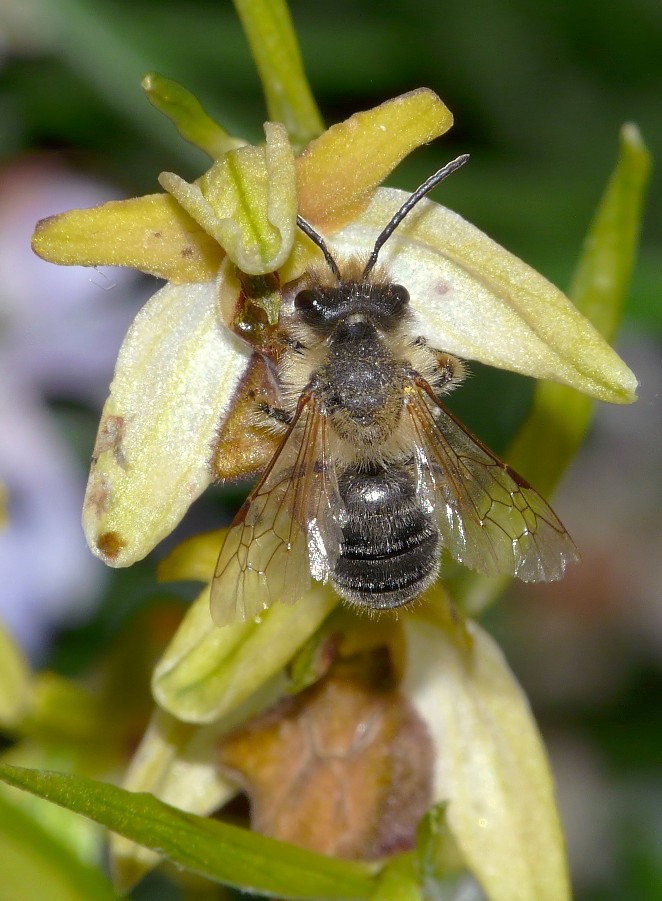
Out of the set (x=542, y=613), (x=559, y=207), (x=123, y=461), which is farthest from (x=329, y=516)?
(x=542, y=613)

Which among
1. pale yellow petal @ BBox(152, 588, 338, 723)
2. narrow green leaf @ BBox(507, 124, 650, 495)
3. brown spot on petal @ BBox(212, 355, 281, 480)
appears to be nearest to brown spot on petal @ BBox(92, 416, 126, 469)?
brown spot on petal @ BBox(212, 355, 281, 480)

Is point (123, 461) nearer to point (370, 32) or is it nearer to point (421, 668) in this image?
point (421, 668)

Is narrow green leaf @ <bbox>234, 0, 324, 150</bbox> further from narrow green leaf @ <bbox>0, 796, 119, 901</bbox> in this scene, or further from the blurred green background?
the blurred green background

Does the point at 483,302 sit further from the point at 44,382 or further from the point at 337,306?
the point at 44,382

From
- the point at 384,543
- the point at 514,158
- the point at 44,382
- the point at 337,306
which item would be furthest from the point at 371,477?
the point at 514,158

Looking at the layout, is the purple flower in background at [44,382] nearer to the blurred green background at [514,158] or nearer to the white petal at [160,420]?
the blurred green background at [514,158]

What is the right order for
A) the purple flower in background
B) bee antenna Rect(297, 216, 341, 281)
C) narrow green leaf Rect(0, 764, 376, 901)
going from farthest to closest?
the purple flower in background → bee antenna Rect(297, 216, 341, 281) → narrow green leaf Rect(0, 764, 376, 901)
